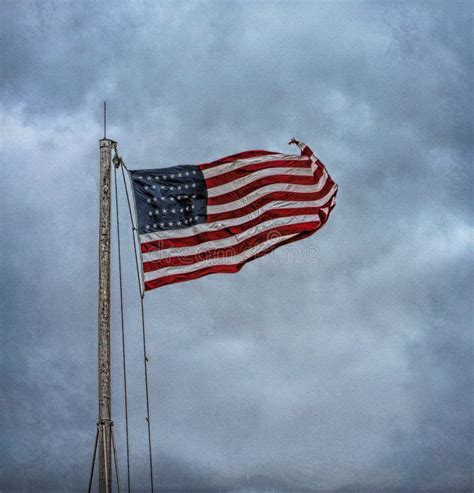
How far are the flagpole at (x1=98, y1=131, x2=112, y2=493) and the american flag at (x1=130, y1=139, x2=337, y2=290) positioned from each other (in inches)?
44.5

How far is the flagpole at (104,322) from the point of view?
20.1 m

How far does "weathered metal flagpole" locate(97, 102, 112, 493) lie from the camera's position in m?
20.1

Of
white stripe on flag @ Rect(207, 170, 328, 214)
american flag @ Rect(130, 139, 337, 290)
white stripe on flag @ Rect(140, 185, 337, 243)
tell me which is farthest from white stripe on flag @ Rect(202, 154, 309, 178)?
white stripe on flag @ Rect(140, 185, 337, 243)

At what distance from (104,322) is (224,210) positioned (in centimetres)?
531

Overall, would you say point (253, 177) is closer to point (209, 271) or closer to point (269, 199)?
point (269, 199)

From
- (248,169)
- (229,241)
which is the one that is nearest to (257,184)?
(248,169)

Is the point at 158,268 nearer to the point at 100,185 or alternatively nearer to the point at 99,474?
the point at 100,185

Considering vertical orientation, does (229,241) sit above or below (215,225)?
below

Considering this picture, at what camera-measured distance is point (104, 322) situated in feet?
69.0

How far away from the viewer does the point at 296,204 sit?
25.1 m

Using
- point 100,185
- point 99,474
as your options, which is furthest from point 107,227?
point 99,474

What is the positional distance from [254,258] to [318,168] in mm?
3612

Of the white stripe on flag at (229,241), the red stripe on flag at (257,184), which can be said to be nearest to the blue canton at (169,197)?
the red stripe on flag at (257,184)

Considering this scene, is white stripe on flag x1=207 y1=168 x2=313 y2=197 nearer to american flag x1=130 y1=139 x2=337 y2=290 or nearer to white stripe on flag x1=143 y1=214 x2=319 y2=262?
american flag x1=130 y1=139 x2=337 y2=290
